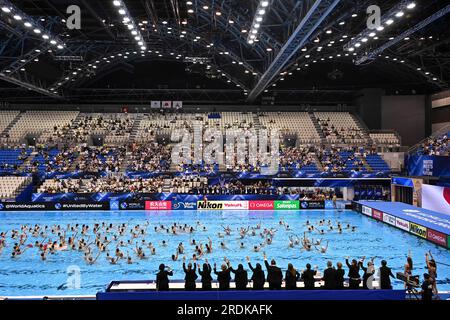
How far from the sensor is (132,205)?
37656 millimetres

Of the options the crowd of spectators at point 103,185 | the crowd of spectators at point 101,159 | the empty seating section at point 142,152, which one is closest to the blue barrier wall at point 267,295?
the crowd of spectators at point 103,185

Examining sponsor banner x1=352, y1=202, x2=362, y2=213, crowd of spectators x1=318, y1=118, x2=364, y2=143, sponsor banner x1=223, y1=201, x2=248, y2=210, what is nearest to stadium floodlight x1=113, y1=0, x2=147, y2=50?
sponsor banner x1=223, y1=201, x2=248, y2=210

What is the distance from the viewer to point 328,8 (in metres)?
18.9

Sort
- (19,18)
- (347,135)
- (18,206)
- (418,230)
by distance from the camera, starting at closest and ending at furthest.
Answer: (19,18) < (418,230) < (18,206) < (347,135)

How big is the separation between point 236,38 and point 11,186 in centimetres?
2651

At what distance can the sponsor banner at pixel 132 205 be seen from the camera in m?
37.6

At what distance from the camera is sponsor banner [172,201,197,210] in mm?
37822

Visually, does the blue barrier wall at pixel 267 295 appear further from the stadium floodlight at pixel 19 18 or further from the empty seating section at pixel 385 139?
the empty seating section at pixel 385 139

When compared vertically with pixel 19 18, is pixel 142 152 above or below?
below

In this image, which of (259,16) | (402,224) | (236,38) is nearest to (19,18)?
(259,16)

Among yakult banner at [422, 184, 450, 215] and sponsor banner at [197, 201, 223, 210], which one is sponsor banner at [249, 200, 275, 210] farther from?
yakult banner at [422, 184, 450, 215]

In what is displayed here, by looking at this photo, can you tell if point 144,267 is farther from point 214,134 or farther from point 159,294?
point 214,134

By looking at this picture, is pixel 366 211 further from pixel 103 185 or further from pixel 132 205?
pixel 103 185

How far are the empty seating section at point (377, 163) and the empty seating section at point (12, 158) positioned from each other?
38.7 meters
